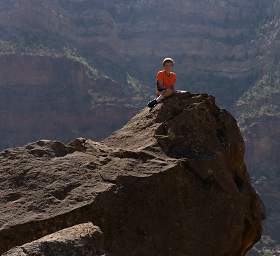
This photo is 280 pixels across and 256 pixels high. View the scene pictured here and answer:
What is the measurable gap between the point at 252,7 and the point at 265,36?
960cm

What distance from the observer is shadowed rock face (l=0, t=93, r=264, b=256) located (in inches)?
345

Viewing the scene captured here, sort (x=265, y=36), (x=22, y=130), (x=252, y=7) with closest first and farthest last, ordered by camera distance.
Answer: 1. (x=22, y=130)
2. (x=265, y=36)
3. (x=252, y=7)

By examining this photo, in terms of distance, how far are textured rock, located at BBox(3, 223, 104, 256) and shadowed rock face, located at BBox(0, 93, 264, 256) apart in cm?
244

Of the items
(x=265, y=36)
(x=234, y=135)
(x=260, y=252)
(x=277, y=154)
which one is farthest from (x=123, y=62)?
(x=234, y=135)

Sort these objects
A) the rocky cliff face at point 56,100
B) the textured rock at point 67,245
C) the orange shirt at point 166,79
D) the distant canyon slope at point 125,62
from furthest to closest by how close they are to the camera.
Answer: the rocky cliff face at point 56,100 < the distant canyon slope at point 125,62 < the orange shirt at point 166,79 < the textured rock at point 67,245

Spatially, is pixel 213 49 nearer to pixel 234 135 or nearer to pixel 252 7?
pixel 252 7

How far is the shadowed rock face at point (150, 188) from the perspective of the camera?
876 cm

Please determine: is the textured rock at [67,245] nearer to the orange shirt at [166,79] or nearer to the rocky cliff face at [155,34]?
the orange shirt at [166,79]

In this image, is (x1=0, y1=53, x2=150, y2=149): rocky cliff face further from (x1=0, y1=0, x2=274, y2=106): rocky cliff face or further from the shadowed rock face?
the shadowed rock face

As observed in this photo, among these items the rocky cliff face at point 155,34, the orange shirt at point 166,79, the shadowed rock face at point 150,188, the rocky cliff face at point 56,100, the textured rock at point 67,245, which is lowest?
the textured rock at point 67,245

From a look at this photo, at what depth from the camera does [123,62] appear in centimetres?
11062

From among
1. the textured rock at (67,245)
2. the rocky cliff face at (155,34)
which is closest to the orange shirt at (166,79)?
the textured rock at (67,245)

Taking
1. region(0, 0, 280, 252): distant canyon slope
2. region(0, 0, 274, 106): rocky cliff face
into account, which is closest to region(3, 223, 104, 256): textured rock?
region(0, 0, 280, 252): distant canyon slope

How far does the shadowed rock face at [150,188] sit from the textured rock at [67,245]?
7.99 ft
